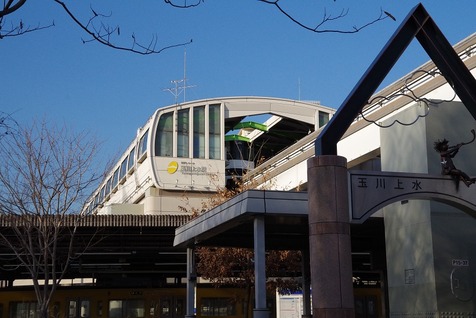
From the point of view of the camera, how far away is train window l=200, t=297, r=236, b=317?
→ 42000 mm

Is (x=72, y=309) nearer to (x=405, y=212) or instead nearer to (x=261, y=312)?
(x=261, y=312)

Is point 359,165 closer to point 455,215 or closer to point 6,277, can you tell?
point 455,215

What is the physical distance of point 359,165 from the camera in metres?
29.4

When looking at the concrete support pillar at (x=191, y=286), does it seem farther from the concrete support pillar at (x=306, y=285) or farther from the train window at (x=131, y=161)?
the train window at (x=131, y=161)

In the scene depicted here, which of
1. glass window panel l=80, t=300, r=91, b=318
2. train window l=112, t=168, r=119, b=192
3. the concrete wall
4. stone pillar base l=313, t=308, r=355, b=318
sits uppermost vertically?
train window l=112, t=168, r=119, b=192

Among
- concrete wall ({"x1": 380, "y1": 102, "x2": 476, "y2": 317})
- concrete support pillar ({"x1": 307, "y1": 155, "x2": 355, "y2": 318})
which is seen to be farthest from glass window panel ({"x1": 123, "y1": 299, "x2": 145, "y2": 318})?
concrete support pillar ({"x1": 307, "y1": 155, "x2": 355, "y2": 318})

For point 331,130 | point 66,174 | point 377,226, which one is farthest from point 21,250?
point 331,130

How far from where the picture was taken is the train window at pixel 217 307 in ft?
138

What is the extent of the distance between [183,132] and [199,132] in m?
1.58

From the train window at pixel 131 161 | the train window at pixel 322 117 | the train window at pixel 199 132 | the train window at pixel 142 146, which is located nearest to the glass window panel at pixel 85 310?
the train window at pixel 142 146

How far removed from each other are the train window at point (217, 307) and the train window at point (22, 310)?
9.29 metres

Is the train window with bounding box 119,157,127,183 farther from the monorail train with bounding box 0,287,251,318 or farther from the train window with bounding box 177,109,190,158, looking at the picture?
the monorail train with bounding box 0,287,251,318

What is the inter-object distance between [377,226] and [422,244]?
118 inches

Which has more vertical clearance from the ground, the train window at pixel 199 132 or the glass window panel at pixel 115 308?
the train window at pixel 199 132
